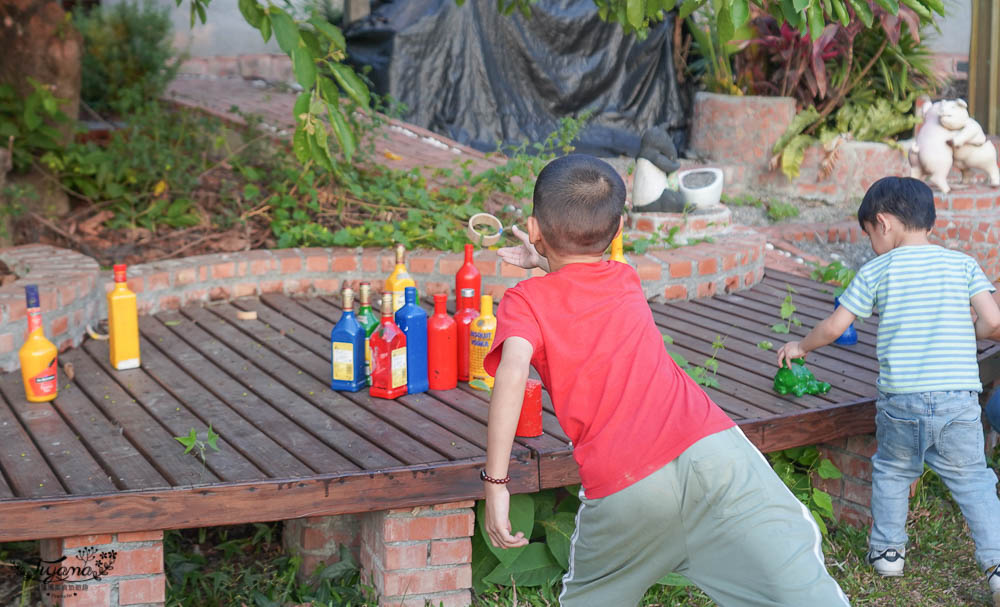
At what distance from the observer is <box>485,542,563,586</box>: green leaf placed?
10.3 ft

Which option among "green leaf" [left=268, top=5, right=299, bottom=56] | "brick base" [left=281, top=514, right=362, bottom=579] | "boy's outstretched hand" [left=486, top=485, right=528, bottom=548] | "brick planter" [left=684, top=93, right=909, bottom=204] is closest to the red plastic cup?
"brick base" [left=281, top=514, right=362, bottom=579]

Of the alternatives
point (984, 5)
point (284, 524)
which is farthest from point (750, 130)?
point (284, 524)

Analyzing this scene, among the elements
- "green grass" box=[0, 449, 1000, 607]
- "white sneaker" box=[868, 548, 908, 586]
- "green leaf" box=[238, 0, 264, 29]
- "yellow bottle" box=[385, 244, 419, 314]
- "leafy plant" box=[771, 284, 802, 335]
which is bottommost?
"green grass" box=[0, 449, 1000, 607]

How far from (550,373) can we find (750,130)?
238 inches

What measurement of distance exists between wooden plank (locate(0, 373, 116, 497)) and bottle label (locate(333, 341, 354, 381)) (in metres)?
0.84

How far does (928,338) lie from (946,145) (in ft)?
12.7

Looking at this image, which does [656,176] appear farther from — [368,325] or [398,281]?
[368,325]

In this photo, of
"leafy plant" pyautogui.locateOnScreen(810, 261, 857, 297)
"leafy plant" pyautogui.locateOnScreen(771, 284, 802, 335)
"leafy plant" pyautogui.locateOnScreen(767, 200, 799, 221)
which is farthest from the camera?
"leafy plant" pyautogui.locateOnScreen(767, 200, 799, 221)

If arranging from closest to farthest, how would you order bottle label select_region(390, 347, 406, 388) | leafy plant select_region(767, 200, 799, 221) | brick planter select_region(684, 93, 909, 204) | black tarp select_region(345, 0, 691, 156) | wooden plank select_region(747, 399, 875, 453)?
wooden plank select_region(747, 399, 875, 453) < bottle label select_region(390, 347, 406, 388) < leafy plant select_region(767, 200, 799, 221) < brick planter select_region(684, 93, 909, 204) < black tarp select_region(345, 0, 691, 156)

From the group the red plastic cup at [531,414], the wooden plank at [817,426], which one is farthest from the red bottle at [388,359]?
the wooden plank at [817,426]

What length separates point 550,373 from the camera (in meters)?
2.21

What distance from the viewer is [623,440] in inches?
85.4

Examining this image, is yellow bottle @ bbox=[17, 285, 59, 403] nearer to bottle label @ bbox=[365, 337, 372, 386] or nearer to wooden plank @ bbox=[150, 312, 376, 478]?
wooden plank @ bbox=[150, 312, 376, 478]

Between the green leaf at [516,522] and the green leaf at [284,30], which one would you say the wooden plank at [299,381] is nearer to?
the green leaf at [516,522]
